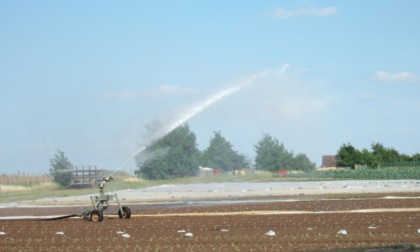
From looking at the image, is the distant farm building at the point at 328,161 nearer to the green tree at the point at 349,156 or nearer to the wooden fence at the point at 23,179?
the green tree at the point at 349,156

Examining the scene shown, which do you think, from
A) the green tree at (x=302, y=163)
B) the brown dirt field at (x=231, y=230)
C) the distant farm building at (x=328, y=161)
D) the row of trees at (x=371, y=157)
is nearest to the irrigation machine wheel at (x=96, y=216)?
the brown dirt field at (x=231, y=230)

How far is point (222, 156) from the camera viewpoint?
12181cm

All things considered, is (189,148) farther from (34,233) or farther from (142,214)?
(34,233)

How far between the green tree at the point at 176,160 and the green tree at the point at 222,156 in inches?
850

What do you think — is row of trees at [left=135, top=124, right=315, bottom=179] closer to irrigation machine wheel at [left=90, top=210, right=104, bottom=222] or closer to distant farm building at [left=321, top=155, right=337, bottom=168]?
distant farm building at [left=321, top=155, right=337, bottom=168]

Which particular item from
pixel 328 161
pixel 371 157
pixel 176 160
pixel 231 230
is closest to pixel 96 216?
pixel 231 230

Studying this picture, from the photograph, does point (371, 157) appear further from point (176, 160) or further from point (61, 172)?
point (61, 172)

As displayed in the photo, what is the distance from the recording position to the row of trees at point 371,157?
351 ft

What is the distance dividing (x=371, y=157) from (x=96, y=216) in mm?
83619

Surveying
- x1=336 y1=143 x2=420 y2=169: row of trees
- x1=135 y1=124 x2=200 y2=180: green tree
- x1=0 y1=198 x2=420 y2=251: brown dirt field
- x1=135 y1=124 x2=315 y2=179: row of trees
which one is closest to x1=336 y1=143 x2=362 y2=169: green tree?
x1=336 y1=143 x2=420 y2=169: row of trees

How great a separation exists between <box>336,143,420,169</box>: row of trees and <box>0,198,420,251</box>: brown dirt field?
2965 inches

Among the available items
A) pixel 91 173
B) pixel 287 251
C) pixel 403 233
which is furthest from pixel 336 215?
pixel 91 173

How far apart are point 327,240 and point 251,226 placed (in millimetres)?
5394

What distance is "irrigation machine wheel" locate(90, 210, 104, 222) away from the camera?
27922 mm
